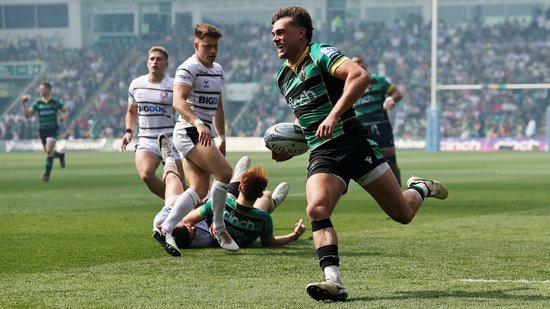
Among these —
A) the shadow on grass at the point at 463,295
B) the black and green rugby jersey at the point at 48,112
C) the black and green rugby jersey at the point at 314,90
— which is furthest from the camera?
the black and green rugby jersey at the point at 48,112

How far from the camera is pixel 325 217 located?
22.4 feet

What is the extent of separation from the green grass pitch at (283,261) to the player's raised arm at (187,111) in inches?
40.7

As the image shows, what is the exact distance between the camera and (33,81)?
60.4 metres

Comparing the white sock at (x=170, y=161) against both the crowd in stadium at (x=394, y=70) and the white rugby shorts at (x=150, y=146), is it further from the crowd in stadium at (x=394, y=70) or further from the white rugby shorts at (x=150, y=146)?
the crowd in stadium at (x=394, y=70)

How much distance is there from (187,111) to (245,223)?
3.97ft

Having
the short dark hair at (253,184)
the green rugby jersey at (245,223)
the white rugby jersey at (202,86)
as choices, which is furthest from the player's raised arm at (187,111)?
the green rugby jersey at (245,223)

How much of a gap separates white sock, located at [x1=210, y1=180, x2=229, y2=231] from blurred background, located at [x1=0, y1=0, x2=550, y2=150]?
38.4m

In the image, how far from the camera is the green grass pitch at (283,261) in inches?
259

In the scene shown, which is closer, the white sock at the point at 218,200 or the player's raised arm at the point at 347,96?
the player's raised arm at the point at 347,96

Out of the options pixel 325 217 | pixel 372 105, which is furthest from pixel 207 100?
pixel 372 105

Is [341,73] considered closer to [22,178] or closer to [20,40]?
[22,178]

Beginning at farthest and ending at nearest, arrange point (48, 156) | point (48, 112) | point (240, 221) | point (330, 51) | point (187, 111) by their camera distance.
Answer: point (48, 112)
point (48, 156)
point (240, 221)
point (187, 111)
point (330, 51)

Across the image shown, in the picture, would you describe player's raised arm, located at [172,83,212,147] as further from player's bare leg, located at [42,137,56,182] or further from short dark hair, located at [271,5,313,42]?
player's bare leg, located at [42,137,56,182]

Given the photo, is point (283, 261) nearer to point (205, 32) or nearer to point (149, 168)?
point (205, 32)
